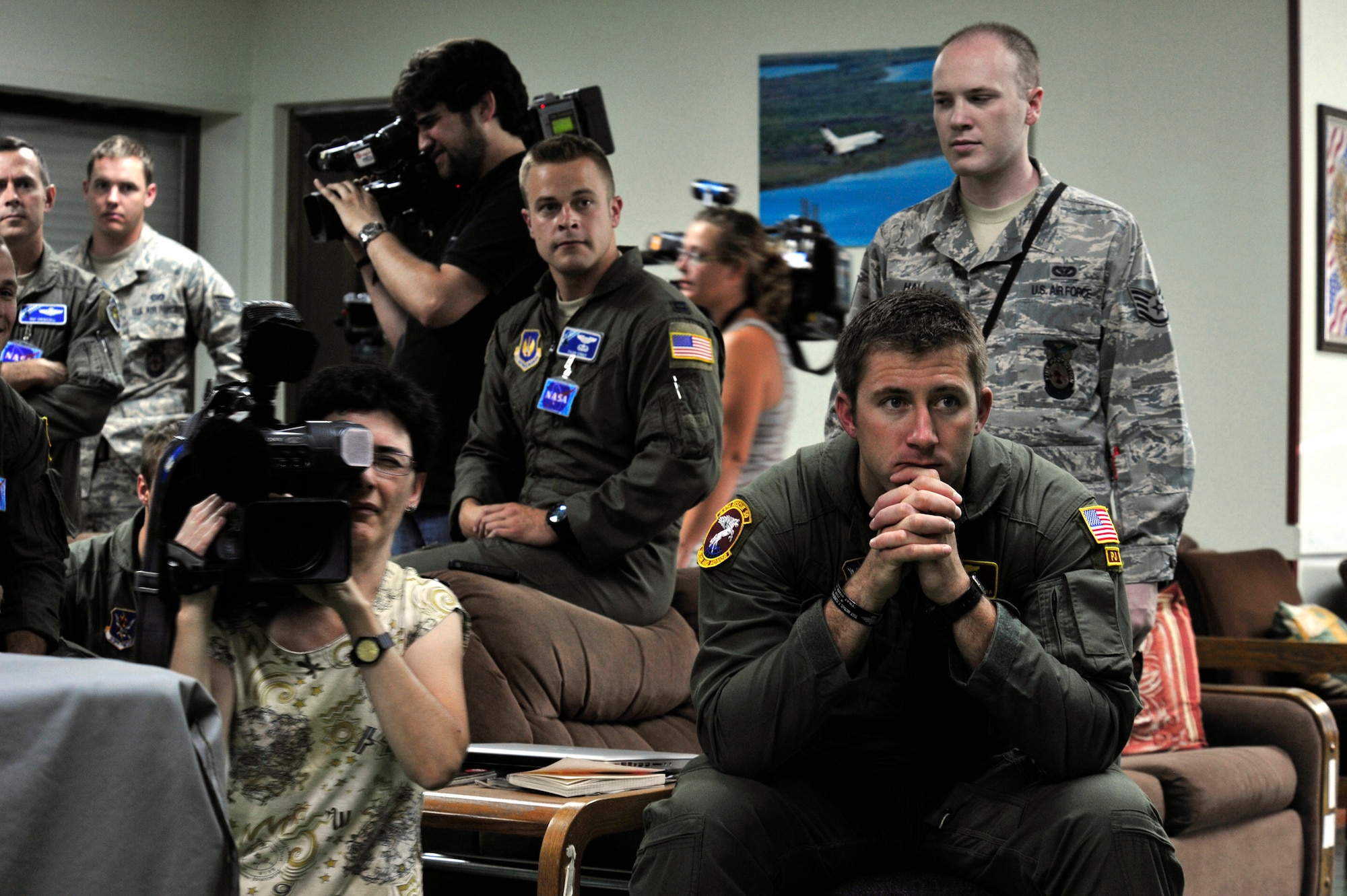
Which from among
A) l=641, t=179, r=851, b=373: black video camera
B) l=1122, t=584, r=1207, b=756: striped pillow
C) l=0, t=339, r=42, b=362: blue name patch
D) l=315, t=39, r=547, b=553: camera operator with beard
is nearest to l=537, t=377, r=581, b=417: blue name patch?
l=315, t=39, r=547, b=553: camera operator with beard

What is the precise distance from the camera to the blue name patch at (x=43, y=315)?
11.1 feet

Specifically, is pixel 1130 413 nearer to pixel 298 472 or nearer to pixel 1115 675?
pixel 1115 675

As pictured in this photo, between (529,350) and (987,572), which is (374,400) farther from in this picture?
(529,350)

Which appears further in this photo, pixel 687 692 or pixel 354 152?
pixel 354 152

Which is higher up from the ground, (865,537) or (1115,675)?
(865,537)

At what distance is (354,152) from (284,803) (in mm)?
1815

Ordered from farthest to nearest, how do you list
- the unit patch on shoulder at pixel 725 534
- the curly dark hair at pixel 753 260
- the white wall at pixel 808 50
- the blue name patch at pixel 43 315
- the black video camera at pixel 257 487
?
the white wall at pixel 808 50, the curly dark hair at pixel 753 260, the blue name patch at pixel 43 315, the unit patch on shoulder at pixel 725 534, the black video camera at pixel 257 487

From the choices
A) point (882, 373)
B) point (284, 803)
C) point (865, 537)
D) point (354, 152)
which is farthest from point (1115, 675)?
point (354, 152)

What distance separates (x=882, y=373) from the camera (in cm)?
178

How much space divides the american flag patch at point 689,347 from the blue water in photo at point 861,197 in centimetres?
278

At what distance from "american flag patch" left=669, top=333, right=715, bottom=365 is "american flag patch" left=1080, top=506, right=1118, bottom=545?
1.03m

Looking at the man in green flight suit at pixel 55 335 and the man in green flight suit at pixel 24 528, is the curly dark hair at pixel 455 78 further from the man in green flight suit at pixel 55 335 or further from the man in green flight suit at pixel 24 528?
the man in green flight suit at pixel 24 528

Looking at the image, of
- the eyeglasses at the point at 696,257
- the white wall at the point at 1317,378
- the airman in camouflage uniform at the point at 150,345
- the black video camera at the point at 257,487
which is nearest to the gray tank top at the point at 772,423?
the eyeglasses at the point at 696,257

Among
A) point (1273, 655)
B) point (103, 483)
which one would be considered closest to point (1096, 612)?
point (1273, 655)
